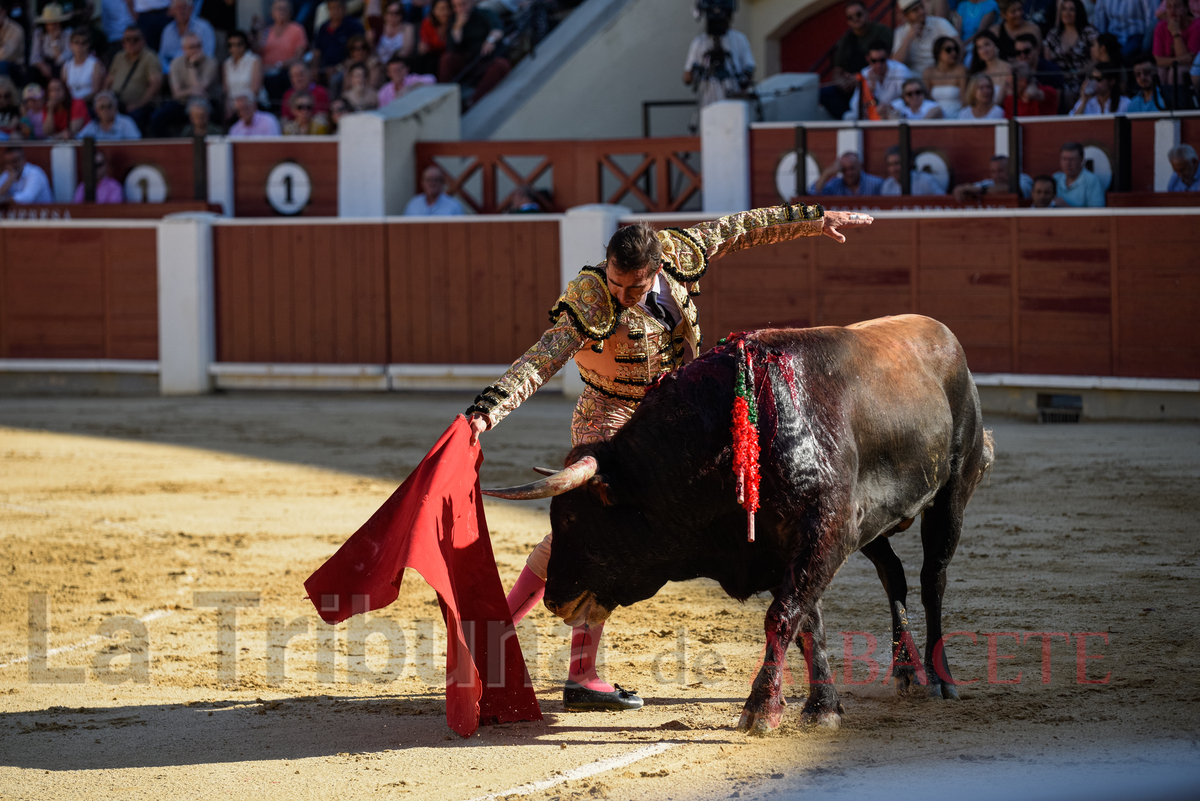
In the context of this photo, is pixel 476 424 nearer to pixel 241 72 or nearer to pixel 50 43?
pixel 241 72

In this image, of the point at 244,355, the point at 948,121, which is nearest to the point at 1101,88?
the point at 948,121

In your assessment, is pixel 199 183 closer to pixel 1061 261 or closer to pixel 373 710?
pixel 1061 261

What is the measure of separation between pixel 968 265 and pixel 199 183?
5768mm

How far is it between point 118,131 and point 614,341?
29.6 ft

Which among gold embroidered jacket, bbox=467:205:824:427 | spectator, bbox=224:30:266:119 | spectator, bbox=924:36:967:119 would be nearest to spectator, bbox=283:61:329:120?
spectator, bbox=224:30:266:119

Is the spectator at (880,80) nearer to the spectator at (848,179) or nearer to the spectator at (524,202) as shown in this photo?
the spectator at (848,179)

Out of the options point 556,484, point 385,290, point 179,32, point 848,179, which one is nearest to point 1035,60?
point 848,179

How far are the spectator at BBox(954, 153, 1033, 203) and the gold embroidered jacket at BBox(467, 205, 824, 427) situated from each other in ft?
18.2

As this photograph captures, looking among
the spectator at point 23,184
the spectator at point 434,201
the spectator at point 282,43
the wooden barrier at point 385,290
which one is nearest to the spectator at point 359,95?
the spectator at point 282,43

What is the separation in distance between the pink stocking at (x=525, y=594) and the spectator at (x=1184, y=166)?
20.0ft

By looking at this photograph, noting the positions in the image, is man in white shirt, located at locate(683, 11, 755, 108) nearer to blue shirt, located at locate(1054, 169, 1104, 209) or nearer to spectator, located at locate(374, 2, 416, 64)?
spectator, located at locate(374, 2, 416, 64)

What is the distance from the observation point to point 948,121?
8.86 meters

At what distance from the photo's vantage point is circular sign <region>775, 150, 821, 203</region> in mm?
9461

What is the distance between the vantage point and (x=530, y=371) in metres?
3.19
